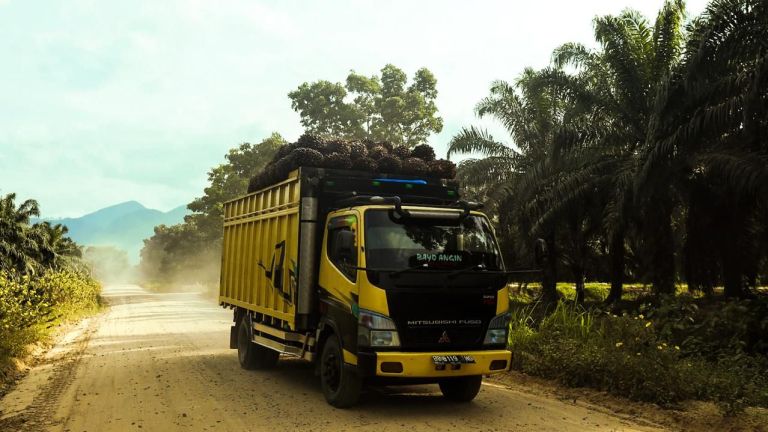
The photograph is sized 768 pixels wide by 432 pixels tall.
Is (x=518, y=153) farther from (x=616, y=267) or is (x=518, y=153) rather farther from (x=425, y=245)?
(x=425, y=245)

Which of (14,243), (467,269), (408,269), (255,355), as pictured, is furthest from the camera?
(14,243)

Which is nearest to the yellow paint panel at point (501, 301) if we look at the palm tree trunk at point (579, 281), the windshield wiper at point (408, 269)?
the windshield wiper at point (408, 269)

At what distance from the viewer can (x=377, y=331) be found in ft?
22.5

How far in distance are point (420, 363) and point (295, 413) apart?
1656 millimetres

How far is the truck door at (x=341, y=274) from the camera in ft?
23.6

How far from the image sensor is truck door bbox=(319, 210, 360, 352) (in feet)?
23.6

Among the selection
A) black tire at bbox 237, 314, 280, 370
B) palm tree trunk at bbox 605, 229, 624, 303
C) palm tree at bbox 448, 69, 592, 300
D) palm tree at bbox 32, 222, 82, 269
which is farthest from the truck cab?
palm tree at bbox 32, 222, 82, 269

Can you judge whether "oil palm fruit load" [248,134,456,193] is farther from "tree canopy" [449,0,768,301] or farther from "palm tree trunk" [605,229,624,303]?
"palm tree trunk" [605,229,624,303]

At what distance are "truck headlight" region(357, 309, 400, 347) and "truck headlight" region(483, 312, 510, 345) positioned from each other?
116cm

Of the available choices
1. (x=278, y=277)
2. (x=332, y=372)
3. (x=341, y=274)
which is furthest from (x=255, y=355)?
(x=341, y=274)

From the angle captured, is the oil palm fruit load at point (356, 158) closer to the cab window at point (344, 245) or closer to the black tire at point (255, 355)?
the cab window at point (344, 245)

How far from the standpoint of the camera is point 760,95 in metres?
11.8

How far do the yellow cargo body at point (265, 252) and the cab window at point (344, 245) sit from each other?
583mm

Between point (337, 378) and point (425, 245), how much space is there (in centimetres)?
192
